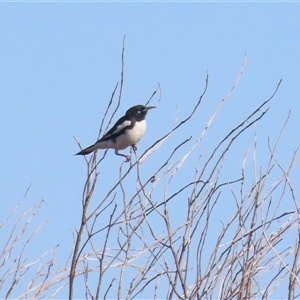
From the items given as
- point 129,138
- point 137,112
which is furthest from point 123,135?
point 137,112

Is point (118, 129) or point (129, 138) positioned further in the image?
point (118, 129)

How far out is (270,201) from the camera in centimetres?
441

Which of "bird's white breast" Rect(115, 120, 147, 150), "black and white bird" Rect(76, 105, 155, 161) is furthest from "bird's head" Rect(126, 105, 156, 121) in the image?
"bird's white breast" Rect(115, 120, 147, 150)

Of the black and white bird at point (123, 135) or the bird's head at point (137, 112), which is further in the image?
the bird's head at point (137, 112)

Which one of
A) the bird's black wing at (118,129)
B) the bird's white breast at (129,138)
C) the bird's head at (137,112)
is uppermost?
the bird's head at (137,112)

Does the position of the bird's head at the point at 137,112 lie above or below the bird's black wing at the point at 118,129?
above

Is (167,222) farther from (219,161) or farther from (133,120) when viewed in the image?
(133,120)

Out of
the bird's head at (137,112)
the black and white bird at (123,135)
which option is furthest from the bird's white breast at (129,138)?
the bird's head at (137,112)

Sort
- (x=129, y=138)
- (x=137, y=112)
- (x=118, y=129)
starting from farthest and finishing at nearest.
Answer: (x=137, y=112)
(x=118, y=129)
(x=129, y=138)

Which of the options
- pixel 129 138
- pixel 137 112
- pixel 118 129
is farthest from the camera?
pixel 137 112

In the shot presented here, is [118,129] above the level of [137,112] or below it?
below

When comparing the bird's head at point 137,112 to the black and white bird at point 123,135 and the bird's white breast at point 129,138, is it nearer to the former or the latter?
the black and white bird at point 123,135

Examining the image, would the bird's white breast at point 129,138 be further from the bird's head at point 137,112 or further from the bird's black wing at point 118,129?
the bird's head at point 137,112

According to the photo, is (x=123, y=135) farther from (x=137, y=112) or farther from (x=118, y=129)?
(x=137, y=112)
